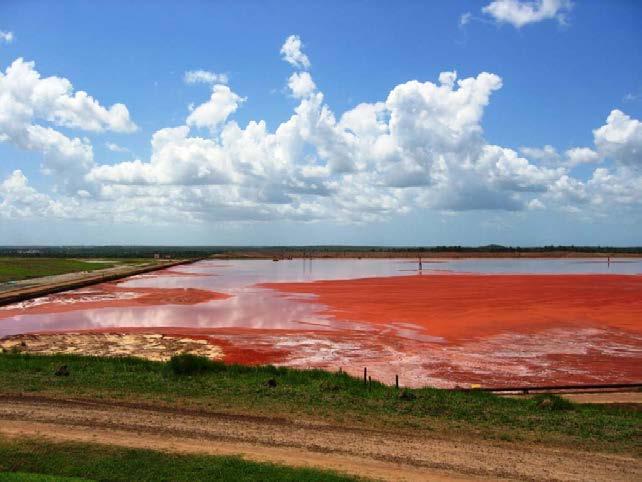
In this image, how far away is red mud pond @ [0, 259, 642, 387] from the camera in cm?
1816

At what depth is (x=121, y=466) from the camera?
7.96m

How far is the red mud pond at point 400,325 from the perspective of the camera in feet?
59.6

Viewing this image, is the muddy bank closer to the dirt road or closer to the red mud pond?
the red mud pond

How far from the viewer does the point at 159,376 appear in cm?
1423

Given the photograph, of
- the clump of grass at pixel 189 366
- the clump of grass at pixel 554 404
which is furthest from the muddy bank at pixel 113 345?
the clump of grass at pixel 554 404

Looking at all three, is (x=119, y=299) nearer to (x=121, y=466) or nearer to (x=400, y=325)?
(x=400, y=325)

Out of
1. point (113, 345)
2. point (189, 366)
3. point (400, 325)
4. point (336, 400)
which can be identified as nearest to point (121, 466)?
point (336, 400)

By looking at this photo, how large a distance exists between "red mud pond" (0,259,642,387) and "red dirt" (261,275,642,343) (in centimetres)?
8

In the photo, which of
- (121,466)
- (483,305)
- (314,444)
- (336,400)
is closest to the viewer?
(121,466)

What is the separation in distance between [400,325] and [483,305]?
10.3 m

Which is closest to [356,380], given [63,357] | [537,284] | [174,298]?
[63,357]

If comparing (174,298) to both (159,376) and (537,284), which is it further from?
(537,284)

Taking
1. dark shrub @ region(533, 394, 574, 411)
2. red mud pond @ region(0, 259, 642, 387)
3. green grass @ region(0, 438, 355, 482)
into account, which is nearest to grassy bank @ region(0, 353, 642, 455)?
dark shrub @ region(533, 394, 574, 411)

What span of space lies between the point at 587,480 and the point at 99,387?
10.6 meters
